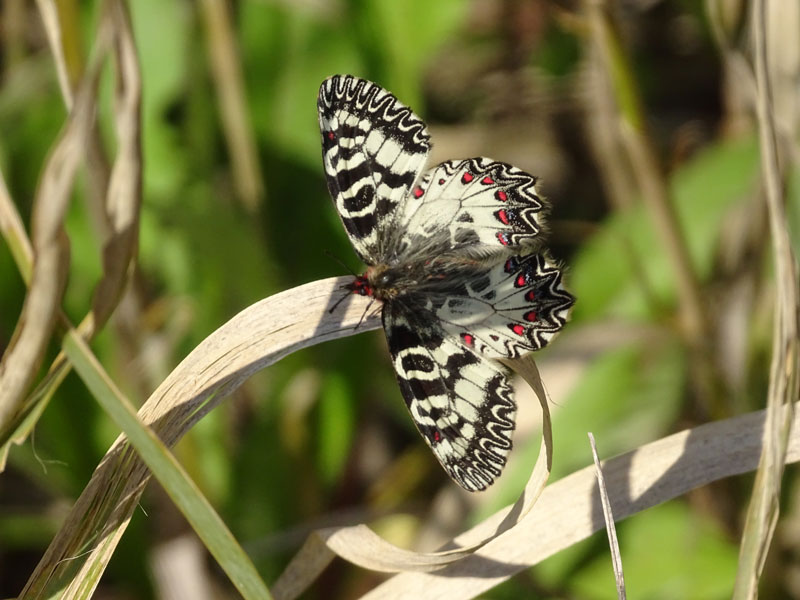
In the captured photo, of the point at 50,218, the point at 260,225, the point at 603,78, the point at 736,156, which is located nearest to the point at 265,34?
the point at 260,225

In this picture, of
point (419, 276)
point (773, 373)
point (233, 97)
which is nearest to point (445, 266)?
point (419, 276)

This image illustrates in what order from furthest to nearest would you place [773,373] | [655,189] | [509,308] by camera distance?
[655,189] < [509,308] < [773,373]

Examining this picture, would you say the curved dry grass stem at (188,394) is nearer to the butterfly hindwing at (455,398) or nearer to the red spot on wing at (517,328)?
the butterfly hindwing at (455,398)

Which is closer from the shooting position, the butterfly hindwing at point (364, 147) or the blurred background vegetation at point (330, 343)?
the butterfly hindwing at point (364, 147)

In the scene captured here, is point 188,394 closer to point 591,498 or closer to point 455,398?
point 455,398

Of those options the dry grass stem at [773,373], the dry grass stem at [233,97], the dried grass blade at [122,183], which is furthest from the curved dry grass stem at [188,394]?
the dry grass stem at [233,97]

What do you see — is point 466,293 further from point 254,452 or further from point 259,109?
point 259,109

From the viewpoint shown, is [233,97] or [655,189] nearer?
[655,189]
